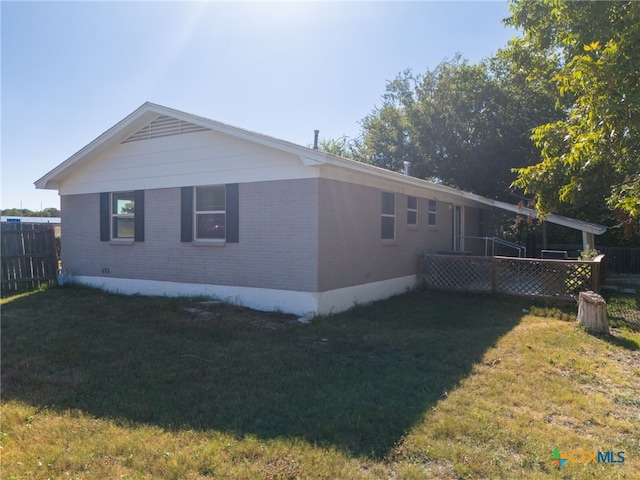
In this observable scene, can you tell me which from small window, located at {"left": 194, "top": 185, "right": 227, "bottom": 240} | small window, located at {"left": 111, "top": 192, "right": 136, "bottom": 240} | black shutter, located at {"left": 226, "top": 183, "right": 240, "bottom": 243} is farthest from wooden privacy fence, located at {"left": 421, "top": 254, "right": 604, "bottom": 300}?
small window, located at {"left": 111, "top": 192, "right": 136, "bottom": 240}

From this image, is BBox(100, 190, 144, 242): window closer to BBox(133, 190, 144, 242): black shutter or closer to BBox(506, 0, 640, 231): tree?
BBox(133, 190, 144, 242): black shutter

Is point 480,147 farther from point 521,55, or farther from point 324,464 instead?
point 324,464

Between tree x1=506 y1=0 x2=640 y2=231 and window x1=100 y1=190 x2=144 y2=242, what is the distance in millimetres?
8613

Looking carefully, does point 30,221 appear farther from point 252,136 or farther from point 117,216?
point 252,136

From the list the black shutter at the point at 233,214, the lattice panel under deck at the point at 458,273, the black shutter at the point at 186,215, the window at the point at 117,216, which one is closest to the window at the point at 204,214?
the black shutter at the point at 186,215

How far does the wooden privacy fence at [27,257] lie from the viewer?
452 inches

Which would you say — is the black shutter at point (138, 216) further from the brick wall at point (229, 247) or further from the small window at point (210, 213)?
the small window at point (210, 213)

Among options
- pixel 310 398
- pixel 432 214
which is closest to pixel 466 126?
pixel 432 214

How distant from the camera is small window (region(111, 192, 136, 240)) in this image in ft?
36.0

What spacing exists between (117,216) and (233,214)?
12.5ft

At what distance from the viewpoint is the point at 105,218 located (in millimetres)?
11180

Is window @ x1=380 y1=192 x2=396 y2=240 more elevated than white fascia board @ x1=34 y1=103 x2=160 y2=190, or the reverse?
white fascia board @ x1=34 y1=103 x2=160 y2=190

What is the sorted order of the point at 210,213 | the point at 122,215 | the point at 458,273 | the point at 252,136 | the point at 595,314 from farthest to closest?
the point at 458,273 → the point at 122,215 → the point at 210,213 → the point at 252,136 → the point at 595,314

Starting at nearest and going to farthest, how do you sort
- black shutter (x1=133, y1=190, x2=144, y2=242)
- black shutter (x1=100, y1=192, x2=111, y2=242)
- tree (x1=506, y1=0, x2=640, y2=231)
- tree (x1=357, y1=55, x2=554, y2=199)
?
tree (x1=506, y1=0, x2=640, y2=231), black shutter (x1=133, y1=190, x2=144, y2=242), black shutter (x1=100, y1=192, x2=111, y2=242), tree (x1=357, y1=55, x2=554, y2=199)
